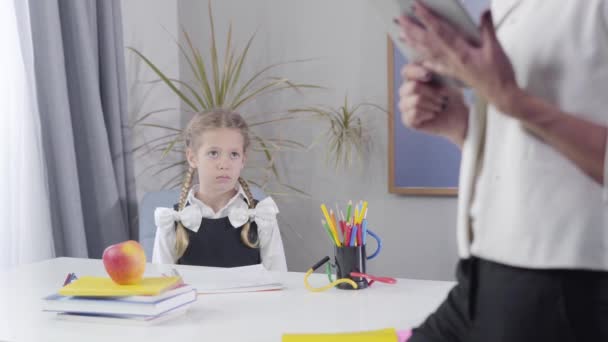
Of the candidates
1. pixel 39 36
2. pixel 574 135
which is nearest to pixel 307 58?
pixel 39 36

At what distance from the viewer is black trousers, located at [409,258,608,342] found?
675mm

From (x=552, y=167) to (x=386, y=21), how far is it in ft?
0.87

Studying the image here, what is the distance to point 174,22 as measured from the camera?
3.61 metres

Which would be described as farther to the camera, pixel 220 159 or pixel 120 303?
pixel 220 159

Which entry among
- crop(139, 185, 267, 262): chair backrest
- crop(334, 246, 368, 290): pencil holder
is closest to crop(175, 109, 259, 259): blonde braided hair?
crop(139, 185, 267, 262): chair backrest

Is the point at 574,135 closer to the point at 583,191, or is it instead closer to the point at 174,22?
the point at 583,191

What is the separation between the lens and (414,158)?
3.03 meters

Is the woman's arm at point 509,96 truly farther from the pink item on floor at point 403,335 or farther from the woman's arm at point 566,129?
the pink item on floor at point 403,335

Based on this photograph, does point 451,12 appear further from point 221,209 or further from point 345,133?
point 345,133

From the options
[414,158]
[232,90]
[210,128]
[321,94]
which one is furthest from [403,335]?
[232,90]

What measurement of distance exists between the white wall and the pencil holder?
151 cm

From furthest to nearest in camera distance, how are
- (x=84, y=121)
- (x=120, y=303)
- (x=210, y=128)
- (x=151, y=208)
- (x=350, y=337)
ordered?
(x=84, y=121) → (x=151, y=208) → (x=210, y=128) → (x=120, y=303) → (x=350, y=337)

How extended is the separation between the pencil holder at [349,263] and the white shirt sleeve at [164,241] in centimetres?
77

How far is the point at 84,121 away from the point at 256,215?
1.11m
